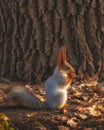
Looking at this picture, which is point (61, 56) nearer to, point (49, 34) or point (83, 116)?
point (83, 116)

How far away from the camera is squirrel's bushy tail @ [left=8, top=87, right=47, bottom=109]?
5.44 metres

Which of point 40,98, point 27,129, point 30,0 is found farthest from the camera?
point 30,0

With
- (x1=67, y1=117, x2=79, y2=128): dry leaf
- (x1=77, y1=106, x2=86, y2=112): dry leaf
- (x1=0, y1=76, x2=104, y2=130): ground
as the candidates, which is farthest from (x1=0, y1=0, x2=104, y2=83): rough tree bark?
(x1=67, y1=117, x2=79, y2=128): dry leaf

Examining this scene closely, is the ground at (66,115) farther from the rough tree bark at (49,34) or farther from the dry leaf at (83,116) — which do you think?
the rough tree bark at (49,34)

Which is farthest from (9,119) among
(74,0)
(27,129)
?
(74,0)

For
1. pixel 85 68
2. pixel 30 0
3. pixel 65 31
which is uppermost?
pixel 30 0

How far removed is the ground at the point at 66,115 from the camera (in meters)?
5.27

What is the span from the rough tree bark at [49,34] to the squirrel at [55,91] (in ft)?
3.17

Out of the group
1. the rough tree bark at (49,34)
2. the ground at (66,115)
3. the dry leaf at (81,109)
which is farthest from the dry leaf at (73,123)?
the rough tree bark at (49,34)

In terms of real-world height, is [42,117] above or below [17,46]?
below

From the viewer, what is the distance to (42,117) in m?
5.36

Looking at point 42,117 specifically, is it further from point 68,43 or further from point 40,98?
point 68,43

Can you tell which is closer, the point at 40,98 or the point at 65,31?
the point at 40,98

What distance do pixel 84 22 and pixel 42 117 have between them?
58.9 inches
